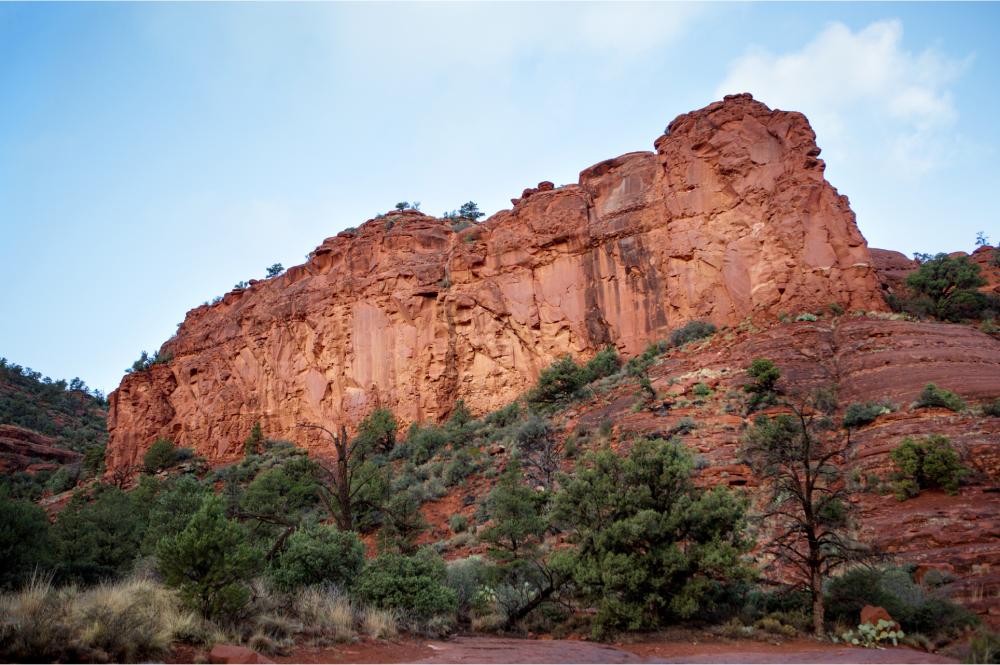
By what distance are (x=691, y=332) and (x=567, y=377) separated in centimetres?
658

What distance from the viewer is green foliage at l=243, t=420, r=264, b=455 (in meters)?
46.2

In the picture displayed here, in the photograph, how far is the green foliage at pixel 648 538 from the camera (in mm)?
11688

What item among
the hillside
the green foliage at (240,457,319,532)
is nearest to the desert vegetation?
the green foliage at (240,457,319,532)

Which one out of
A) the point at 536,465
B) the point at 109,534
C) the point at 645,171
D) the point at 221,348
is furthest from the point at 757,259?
the point at 221,348

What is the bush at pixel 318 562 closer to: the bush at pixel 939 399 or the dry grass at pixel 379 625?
the dry grass at pixel 379 625

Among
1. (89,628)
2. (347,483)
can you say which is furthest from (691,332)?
(89,628)

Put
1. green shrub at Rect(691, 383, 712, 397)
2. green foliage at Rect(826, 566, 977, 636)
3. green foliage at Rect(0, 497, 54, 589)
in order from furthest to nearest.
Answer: green shrub at Rect(691, 383, 712, 397) → green foliage at Rect(0, 497, 54, 589) → green foliage at Rect(826, 566, 977, 636)

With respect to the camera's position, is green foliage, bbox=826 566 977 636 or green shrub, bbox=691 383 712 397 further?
green shrub, bbox=691 383 712 397

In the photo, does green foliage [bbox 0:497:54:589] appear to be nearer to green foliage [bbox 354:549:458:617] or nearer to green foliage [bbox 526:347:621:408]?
green foliage [bbox 354:549:458:617]

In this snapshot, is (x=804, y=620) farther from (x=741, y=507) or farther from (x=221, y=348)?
(x=221, y=348)

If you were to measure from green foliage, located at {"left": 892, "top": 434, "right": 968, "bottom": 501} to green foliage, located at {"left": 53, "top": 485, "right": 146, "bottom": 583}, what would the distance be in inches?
726

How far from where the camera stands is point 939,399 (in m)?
19.1

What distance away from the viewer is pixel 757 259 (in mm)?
31625

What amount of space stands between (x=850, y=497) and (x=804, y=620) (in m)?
6.48
